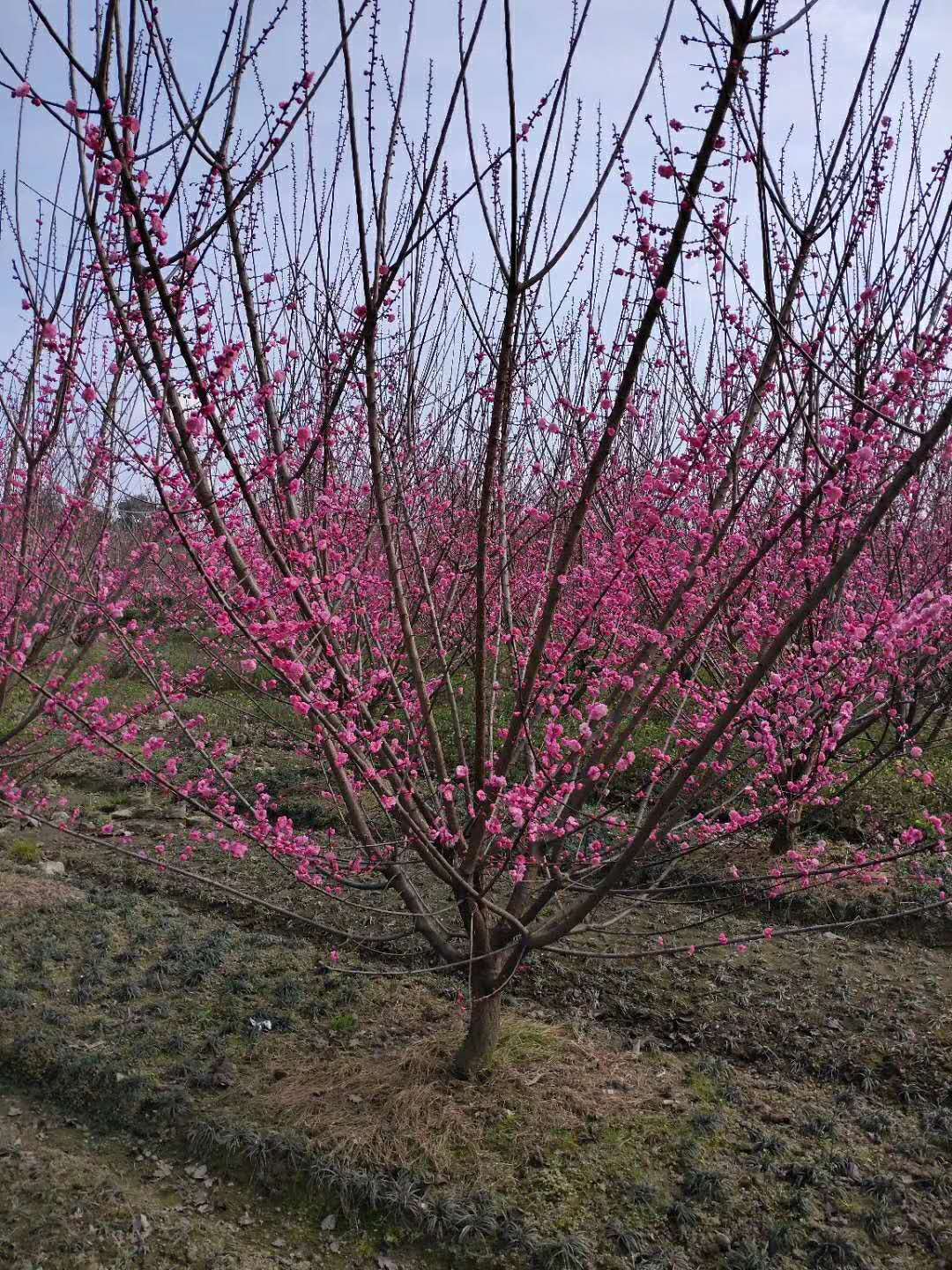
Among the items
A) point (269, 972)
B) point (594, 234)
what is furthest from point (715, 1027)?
point (594, 234)

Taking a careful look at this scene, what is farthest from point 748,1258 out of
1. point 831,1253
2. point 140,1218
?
point 140,1218

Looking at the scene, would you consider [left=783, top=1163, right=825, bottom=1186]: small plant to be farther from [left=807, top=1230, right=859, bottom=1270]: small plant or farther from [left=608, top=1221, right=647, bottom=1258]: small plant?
[left=608, top=1221, right=647, bottom=1258]: small plant

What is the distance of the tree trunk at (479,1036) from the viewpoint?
144 inches

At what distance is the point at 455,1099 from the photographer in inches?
143

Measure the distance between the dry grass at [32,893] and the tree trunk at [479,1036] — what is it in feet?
10.3

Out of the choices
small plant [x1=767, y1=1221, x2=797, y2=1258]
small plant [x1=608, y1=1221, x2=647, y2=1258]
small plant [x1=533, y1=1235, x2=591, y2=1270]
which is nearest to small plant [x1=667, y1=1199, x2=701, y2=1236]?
small plant [x1=608, y1=1221, x2=647, y2=1258]

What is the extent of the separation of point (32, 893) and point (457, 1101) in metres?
3.53

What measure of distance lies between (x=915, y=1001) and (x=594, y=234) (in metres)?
4.62

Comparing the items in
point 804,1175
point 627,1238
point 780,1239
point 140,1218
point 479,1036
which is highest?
point 479,1036

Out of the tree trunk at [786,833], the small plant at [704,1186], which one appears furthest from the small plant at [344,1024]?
the tree trunk at [786,833]

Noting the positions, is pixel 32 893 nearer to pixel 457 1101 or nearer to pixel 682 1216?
pixel 457 1101

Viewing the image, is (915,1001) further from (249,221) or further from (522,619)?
(249,221)

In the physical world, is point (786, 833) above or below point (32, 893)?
above

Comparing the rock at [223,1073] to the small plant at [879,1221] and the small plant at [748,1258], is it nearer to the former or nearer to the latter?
the small plant at [748,1258]
